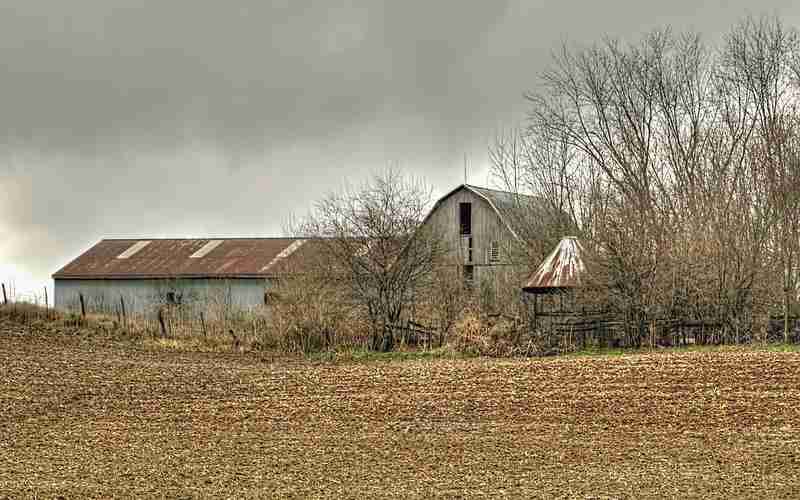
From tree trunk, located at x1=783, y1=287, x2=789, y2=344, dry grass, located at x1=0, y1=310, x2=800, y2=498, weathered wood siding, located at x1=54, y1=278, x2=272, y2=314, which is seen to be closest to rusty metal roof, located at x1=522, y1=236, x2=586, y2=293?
dry grass, located at x1=0, y1=310, x2=800, y2=498

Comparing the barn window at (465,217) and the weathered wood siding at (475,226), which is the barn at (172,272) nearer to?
the weathered wood siding at (475,226)

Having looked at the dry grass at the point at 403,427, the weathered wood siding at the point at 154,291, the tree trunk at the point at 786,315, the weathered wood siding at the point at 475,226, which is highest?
the weathered wood siding at the point at 475,226

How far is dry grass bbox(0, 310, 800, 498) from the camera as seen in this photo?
17156mm

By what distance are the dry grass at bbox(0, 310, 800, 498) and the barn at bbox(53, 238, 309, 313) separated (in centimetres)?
1928

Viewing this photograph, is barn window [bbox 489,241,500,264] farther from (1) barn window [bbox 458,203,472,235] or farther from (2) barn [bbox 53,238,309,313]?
(2) barn [bbox 53,238,309,313]

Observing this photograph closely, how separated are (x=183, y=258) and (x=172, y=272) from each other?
5.17 feet

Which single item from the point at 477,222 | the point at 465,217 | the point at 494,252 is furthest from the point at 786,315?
the point at 465,217

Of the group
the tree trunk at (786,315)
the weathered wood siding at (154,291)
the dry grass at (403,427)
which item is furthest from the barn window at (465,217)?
the dry grass at (403,427)

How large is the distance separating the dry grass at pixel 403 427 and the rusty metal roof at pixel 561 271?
4.03 metres

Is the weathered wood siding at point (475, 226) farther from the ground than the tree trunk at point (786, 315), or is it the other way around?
the weathered wood siding at point (475, 226)

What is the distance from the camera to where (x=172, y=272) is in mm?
54750

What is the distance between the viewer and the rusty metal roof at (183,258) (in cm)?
5375

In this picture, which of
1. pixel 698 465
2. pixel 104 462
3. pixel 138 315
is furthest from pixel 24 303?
pixel 698 465

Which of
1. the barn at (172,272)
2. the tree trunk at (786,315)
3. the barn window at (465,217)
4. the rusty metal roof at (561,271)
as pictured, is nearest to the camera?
the tree trunk at (786,315)
